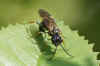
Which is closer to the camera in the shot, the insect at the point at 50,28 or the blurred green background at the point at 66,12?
the insect at the point at 50,28

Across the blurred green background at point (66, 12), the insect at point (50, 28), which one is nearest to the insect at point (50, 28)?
the insect at point (50, 28)

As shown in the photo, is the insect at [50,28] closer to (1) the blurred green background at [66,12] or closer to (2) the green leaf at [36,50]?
(2) the green leaf at [36,50]

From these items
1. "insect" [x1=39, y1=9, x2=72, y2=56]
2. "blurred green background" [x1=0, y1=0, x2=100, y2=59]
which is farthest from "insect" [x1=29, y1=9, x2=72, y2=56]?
"blurred green background" [x1=0, y1=0, x2=100, y2=59]

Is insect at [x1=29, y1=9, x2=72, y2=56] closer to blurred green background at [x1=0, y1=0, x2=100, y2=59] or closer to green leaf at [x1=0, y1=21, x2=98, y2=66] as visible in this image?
green leaf at [x1=0, y1=21, x2=98, y2=66]

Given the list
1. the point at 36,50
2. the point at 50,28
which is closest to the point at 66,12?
the point at 50,28

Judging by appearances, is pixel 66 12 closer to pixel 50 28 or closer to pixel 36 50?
pixel 50 28

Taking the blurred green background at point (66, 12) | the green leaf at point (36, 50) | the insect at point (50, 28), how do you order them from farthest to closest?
the blurred green background at point (66, 12) < the insect at point (50, 28) < the green leaf at point (36, 50)

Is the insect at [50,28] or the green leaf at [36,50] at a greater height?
the insect at [50,28]
